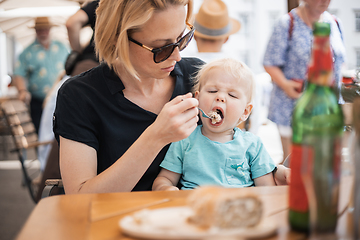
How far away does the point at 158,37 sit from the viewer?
1.47m

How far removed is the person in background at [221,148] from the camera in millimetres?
1485

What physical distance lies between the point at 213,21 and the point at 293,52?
0.80m

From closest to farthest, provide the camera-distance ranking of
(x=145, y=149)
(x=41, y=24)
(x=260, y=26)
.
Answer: (x=145, y=149), (x=41, y=24), (x=260, y=26)

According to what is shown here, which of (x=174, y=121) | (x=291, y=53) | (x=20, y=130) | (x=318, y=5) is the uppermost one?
(x=318, y=5)

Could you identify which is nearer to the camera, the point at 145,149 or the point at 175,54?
the point at 145,149

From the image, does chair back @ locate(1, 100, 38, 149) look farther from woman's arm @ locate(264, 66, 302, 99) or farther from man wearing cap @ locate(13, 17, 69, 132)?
woman's arm @ locate(264, 66, 302, 99)

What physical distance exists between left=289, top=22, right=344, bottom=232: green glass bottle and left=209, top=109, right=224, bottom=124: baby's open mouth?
819 millimetres

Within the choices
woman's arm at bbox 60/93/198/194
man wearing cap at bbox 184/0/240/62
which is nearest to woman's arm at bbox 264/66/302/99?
man wearing cap at bbox 184/0/240/62

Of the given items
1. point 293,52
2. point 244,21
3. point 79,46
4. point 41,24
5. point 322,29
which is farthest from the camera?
point 244,21

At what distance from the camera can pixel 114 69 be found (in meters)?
1.63

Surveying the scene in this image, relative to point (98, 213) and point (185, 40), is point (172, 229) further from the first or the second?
point (185, 40)

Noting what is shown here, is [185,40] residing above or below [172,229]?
above

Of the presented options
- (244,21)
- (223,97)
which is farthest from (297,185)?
(244,21)

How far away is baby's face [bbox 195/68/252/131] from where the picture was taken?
5.11 ft
